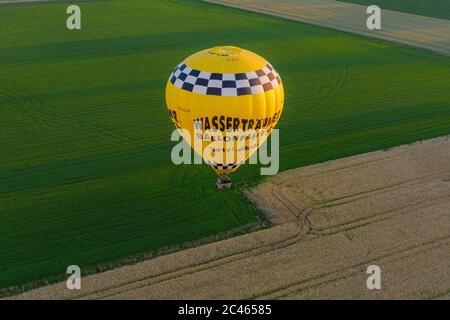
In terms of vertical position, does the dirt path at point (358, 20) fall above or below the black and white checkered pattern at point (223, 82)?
below

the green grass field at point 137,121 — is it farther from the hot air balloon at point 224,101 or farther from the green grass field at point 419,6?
the green grass field at point 419,6

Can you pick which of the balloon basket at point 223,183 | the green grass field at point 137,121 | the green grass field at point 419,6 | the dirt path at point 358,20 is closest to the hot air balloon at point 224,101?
the balloon basket at point 223,183

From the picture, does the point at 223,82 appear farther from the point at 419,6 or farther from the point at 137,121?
the point at 419,6

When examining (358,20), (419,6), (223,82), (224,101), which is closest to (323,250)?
(224,101)

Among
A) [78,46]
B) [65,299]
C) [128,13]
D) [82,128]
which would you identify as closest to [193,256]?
[65,299]

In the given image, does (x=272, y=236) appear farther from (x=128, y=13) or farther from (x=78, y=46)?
(x=128, y=13)

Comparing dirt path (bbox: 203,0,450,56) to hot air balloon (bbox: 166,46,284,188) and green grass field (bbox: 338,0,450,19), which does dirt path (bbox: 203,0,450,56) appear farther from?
hot air balloon (bbox: 166,46,284,188)
